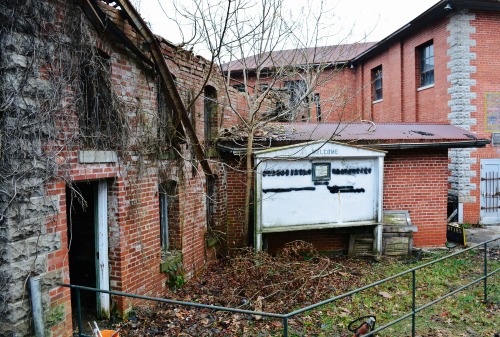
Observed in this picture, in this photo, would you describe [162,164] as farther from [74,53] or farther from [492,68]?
[492,68]

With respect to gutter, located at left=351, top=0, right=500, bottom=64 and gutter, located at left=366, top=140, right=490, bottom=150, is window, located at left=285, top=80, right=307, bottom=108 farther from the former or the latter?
gutter, located at left=351, top=0, right=500, bottom=64

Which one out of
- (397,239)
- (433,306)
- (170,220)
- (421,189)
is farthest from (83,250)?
(421,189)

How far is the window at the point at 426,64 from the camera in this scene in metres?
15.8

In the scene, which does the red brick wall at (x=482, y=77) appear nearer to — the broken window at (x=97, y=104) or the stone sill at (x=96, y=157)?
the stone sill at (x=96, y=157)

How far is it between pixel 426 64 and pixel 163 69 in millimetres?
13280

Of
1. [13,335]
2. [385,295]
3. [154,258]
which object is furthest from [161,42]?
[385,295]

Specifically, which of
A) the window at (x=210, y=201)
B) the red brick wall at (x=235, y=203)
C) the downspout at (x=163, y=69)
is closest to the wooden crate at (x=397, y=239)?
the red brick wall at (x=235, y=203)

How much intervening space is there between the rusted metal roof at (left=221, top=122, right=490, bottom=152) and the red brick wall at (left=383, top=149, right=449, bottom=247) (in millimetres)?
404

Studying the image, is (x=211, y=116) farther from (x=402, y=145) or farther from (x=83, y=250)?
(x=402, y=145)

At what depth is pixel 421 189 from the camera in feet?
35.9

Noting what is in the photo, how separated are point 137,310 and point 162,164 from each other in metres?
2.56

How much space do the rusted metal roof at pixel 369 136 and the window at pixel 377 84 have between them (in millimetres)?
9851

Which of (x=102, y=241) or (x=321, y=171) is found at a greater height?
(x=321, y=171)

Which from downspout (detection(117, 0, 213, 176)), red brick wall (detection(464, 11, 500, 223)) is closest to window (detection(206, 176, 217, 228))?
downspout (detection(117, 0, 213, 176))
